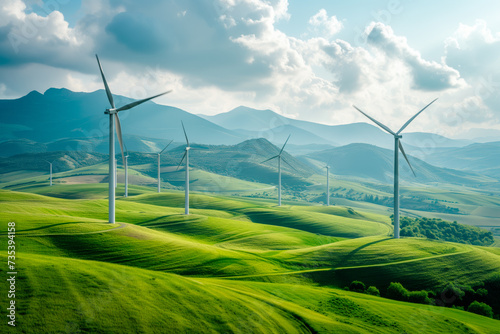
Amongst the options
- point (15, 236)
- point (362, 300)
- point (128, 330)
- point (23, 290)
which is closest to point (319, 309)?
point (362, 300)

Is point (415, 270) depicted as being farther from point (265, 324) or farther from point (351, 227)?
point (351, 227)

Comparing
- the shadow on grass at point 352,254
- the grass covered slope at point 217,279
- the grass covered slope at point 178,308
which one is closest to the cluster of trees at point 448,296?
the grass covered slope at point 217,279

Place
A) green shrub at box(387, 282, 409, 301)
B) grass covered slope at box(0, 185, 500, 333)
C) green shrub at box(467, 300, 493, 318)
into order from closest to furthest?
grass covered slope at box(0, 185, 500, 333) < green shrub at box(467, 300, 493, 318) < green shrub at box(387, 282, 409, 301)

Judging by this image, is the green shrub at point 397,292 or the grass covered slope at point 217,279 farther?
the green shrub at point 397,292

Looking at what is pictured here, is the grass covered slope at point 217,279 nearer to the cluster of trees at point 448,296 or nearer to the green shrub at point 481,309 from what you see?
the cluster of trees at point 448,296

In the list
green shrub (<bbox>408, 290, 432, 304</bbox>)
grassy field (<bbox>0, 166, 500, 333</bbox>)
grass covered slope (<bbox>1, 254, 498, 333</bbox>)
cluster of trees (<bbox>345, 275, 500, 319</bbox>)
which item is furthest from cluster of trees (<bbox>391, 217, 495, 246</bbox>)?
grass covered slope (<bbox>1, 254, 498, 333</bbox>)

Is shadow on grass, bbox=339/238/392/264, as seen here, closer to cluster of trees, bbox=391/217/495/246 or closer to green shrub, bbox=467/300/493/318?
green shrub, bbox=467/300/493/318

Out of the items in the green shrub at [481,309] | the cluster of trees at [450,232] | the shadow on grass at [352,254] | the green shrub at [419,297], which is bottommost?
the cluster of trees at [450,232]

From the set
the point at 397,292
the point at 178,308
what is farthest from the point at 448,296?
the point at 178,308
